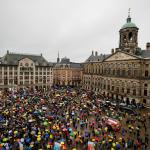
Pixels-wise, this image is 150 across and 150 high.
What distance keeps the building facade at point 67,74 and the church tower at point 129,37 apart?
45725 mm

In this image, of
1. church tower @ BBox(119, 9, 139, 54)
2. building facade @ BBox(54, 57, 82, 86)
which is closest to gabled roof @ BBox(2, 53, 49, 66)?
building facade @ BBox(54, 57, 82, 86)

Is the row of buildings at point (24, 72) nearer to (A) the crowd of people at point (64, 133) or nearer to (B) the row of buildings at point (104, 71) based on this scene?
(B) the row of buildings at point (104, 71)

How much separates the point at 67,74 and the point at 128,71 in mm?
47418

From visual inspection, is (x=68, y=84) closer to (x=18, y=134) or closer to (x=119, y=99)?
(x=119, y=99)

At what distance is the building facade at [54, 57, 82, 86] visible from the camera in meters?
99.5

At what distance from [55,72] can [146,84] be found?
62.4m

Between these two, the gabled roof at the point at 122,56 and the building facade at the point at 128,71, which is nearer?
the building facade at the point at 128,71

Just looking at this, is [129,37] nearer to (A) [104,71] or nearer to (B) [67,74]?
(A) [104,71]

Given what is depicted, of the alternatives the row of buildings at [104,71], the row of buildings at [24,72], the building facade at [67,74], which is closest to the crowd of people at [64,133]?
the row of buildings at [104,71]

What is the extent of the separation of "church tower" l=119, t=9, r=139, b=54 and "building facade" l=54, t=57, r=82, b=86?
150 feet

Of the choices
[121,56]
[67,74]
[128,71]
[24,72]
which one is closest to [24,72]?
[24,72]

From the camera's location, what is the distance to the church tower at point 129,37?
190 feet

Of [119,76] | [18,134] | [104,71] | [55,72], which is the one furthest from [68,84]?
[18,134]

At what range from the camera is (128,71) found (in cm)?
5797
